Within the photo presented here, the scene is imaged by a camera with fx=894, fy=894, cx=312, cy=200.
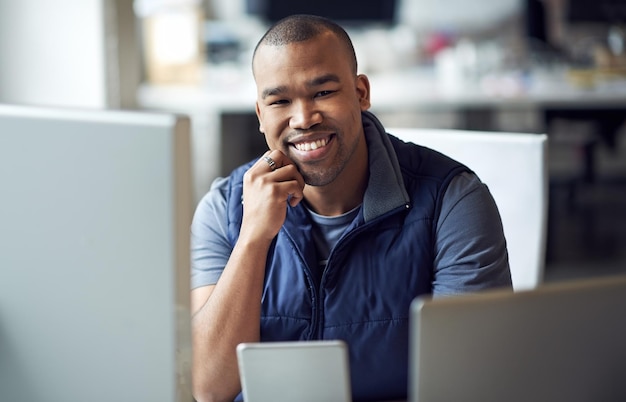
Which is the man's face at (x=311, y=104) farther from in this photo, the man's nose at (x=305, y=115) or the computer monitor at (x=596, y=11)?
the computer monitor at (x=596, y=11)

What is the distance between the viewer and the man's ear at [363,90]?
4.74 feet

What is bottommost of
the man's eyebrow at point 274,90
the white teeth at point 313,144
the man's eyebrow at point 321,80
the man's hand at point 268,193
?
the man's hand at point 268,193

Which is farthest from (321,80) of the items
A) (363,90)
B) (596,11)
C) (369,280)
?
(596,11)

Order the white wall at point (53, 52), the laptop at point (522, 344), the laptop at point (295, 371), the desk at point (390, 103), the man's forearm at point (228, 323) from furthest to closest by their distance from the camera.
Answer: the desk at point (390, 103), the white wall at point (53, 52), the man's forearm at point (228, 323), the laptop at point (295, 371), the laptop at point (522, 344)

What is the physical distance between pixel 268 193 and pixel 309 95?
0.16 metres

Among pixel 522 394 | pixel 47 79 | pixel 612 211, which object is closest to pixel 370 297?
pixel 522 394

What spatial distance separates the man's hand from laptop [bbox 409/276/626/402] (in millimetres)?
544

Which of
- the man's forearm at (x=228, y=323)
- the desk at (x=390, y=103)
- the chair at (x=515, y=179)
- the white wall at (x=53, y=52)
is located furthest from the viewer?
the desk at (x=390, y=103)

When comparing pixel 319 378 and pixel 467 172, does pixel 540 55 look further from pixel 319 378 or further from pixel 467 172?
pixel 319 378

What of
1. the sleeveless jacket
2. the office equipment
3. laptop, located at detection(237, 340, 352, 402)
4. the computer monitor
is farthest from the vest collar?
the computer monitor

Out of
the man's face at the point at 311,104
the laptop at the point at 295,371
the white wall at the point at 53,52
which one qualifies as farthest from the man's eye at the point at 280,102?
the white wall at the point at 53,52

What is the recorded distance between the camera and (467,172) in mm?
1391

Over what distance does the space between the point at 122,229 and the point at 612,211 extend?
15.7ft

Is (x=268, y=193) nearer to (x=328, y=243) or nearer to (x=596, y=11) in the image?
(x=328, y=243)
